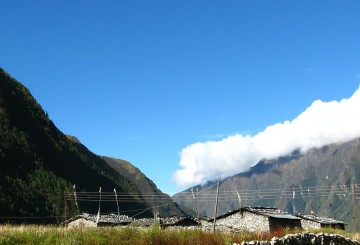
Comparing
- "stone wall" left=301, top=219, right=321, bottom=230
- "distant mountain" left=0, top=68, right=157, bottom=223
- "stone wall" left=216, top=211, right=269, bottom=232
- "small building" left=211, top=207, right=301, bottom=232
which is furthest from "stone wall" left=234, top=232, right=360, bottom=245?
"distant mountain" left=0, top=68, right=157, bottom=223

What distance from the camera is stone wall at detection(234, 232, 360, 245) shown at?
82.2 ft

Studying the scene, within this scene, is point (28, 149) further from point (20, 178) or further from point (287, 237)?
point (287, 237)

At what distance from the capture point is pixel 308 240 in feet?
91.1

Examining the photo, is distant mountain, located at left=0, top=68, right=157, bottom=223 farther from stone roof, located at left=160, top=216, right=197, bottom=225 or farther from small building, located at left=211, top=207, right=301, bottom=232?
small building, located at left=211, top=207, right=301, bottom=232

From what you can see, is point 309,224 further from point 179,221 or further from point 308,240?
point 308,240

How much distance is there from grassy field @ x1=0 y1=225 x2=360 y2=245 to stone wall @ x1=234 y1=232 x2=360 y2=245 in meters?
0.91

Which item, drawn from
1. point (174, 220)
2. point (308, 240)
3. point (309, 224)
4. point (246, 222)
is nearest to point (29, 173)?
point (174, 220)

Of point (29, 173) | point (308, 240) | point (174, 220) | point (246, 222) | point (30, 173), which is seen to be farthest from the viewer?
point (30, 173)

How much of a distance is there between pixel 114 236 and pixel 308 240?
507 inches

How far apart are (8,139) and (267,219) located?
5247 inches

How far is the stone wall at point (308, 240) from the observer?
2506 cm

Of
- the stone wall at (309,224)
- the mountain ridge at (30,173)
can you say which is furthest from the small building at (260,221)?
the mountain ridge at (30,173)

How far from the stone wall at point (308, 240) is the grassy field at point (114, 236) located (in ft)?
2.98

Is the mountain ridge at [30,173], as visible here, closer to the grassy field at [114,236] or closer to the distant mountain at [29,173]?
the distant mountain at [29,173]
